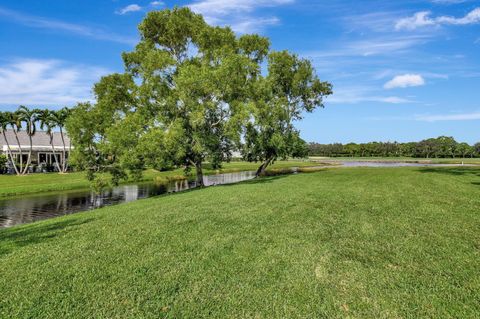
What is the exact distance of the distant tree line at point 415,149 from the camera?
5684 inches

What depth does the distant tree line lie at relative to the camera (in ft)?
474

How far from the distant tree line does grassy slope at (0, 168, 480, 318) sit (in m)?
123

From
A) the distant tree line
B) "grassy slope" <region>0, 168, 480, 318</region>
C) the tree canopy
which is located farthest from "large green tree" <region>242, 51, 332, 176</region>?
the distant tree line

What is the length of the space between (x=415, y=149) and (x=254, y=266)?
163 meters

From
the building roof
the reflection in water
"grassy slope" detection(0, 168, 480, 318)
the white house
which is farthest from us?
the building roof

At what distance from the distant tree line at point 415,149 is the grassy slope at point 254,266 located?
4828 inches

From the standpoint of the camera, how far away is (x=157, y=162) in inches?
989

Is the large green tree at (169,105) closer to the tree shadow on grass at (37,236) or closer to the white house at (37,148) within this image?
the tree shadow on grass at (37,236)

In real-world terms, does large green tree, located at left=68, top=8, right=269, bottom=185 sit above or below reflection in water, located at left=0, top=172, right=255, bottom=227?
above

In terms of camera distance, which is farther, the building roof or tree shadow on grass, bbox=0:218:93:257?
the building roof

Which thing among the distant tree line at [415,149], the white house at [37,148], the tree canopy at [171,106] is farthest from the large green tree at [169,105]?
the distant tree line at [415,149]

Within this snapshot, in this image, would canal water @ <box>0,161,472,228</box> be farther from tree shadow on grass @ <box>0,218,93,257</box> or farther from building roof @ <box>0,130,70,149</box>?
building roof @ <box>0,130,70,149</box>

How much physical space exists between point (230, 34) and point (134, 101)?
11.3 metres

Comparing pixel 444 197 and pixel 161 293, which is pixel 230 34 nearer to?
pixel 444 197
